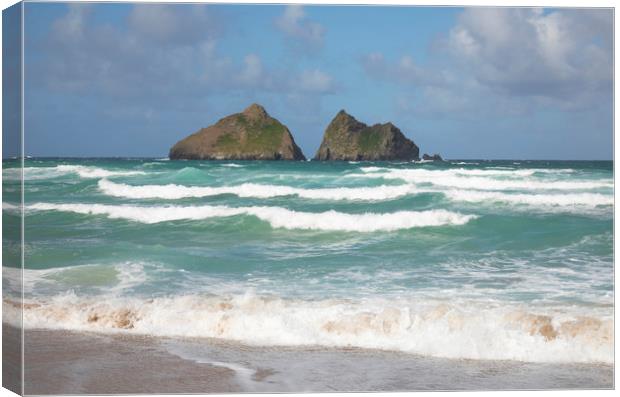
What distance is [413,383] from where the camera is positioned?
15.6 feet

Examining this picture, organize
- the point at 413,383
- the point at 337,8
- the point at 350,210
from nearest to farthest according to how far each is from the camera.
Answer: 1. the point at 413,383
2. the point at 337,8
3. the point at 350,210

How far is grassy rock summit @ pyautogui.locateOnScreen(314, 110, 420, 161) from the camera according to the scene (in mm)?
5367

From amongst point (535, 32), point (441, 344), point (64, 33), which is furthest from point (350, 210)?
point (64, 33)

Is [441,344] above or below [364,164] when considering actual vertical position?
below

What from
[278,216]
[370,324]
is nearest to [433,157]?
[278,216]

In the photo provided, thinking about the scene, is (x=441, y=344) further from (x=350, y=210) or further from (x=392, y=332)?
(x=350, y=210)

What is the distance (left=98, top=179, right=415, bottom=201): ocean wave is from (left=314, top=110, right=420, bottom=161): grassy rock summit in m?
0.33

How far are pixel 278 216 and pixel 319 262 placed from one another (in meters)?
0.43

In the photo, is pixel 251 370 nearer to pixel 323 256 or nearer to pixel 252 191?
pixel 323 256

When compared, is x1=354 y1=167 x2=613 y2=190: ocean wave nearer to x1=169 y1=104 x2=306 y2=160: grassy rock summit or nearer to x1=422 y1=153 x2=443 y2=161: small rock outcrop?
x1=422 y1=153 x2=443 y2=161: small rock outcrop

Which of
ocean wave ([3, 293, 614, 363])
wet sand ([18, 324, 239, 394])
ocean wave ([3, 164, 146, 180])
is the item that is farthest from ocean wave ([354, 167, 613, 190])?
wet sand ([18, 324, 239, 394])

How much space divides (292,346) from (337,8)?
6.99 ft

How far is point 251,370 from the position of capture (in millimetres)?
4770

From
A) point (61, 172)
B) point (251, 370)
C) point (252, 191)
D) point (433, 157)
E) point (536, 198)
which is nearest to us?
point (251, 370)
